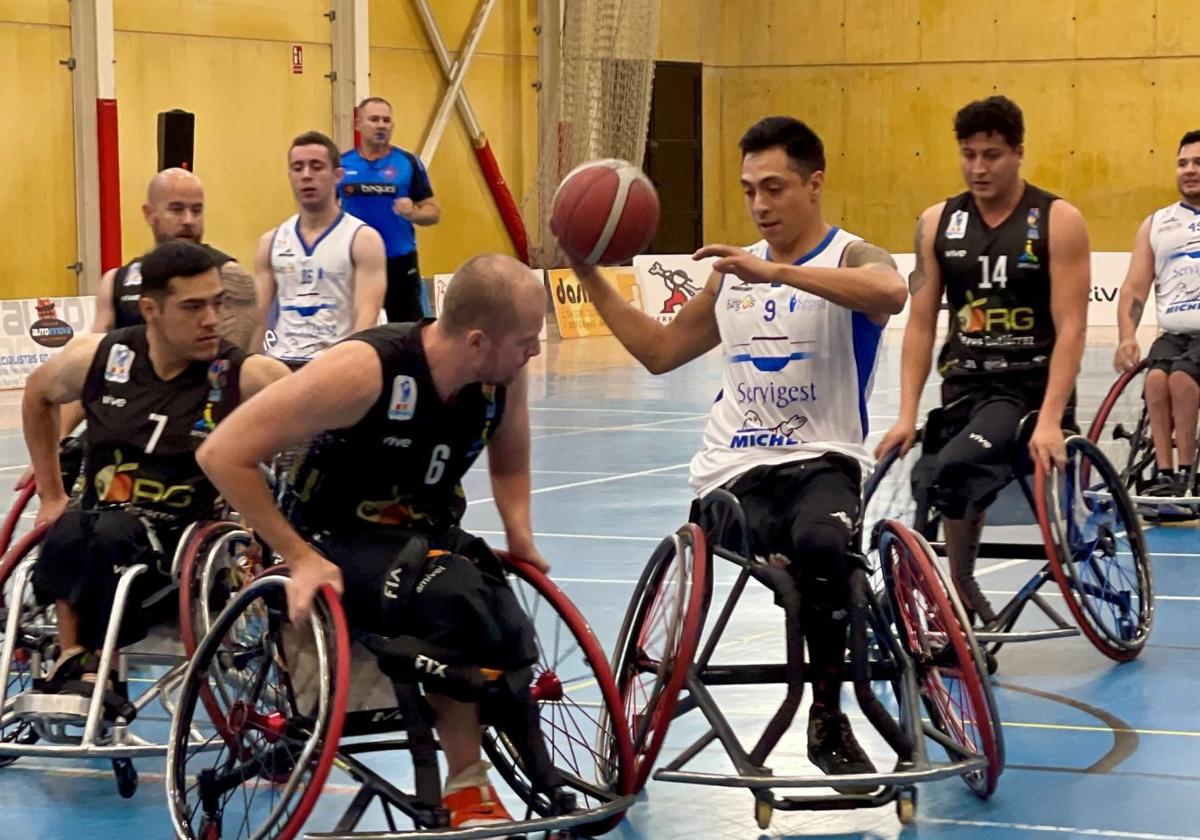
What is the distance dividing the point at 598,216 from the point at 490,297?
0.87 metres

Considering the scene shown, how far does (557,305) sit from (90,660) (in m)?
14.7

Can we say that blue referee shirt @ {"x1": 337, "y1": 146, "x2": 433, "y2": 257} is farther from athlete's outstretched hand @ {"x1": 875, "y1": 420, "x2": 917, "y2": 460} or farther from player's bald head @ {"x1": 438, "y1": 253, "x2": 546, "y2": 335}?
player's bald head @ {"x1": 438, "y1": 253, "x2": 546, "y2": 335}

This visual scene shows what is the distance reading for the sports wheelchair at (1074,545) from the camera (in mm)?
4961

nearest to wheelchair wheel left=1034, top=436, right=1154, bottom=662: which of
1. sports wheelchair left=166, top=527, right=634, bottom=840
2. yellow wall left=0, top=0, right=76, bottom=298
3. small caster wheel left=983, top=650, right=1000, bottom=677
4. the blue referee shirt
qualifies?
small caster wheel left=983, top=650, right=1000, bottom=677

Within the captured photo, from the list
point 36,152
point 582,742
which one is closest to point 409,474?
point 582,742

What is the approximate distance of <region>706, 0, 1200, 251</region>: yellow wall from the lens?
20969 millimetres

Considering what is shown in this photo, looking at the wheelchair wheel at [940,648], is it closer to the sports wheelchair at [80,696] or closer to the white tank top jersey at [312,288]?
the sports wheelchair at [80,696]

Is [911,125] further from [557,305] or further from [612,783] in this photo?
[612,783]

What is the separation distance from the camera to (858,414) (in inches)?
169

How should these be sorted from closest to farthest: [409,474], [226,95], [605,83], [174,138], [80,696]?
[409,474] < [80,696] < [174,138] < [226,95] < [605,83]

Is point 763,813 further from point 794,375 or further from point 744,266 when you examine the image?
point 744,266

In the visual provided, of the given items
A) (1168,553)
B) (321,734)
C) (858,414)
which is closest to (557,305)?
(1168,553)

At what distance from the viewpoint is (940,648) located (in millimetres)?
4223

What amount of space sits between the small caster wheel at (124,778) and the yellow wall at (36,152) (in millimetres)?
11269
